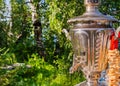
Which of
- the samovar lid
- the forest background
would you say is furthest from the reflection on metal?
the forest background

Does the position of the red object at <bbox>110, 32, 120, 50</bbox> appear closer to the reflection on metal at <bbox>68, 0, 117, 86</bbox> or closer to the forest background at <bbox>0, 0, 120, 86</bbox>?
the reflection on metal at <bbox>68, 0, 117, 86</bbox>

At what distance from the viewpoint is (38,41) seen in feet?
24.8

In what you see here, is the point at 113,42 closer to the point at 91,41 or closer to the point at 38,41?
the point at 91,41

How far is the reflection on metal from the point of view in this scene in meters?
3.00

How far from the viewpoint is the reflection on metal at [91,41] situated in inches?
118


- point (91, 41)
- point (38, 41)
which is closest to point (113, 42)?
point (91, 41)

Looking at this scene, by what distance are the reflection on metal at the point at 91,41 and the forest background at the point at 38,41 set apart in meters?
3.03

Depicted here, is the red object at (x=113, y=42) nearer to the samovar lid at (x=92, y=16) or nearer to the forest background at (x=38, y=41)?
the samovar lid at (x=92, y=16)

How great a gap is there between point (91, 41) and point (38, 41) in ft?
15.1

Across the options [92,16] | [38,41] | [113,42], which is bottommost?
[38,41]

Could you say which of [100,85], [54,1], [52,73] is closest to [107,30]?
[100,85]

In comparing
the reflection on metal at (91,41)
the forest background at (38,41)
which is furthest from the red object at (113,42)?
the forest background at (38,41)

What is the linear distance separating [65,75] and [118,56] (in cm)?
348

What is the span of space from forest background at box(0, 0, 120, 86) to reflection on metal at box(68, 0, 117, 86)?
9.95ft
